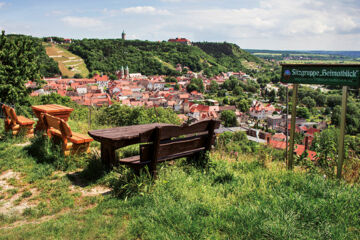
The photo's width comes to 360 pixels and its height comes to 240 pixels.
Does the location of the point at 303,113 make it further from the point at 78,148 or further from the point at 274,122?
the point at 78,148

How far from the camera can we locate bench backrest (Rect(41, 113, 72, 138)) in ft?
12.7

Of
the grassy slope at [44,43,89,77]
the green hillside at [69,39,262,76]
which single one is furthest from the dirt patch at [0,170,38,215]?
the green hillside at [69,39,262,76]

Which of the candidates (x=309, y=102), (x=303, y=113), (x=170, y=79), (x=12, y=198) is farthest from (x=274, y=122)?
(x=12, y=198)

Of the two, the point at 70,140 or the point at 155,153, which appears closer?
the point at 155,153

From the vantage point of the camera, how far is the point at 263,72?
140 m

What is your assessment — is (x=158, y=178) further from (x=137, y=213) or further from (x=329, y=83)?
(x=329, y=83)

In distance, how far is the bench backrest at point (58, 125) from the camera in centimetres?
387

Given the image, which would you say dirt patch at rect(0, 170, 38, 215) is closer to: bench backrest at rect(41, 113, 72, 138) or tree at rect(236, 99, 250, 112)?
bench backrest at rect(41, 113, 72, 138)

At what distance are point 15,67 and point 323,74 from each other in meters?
11.1

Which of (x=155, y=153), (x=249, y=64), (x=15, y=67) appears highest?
(x=249, y=64)

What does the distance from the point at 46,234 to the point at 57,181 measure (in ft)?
4.29

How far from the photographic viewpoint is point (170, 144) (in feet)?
9.61

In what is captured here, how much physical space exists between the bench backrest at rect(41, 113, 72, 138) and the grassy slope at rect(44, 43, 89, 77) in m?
99.9

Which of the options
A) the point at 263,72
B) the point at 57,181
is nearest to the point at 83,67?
the point at 263,72
